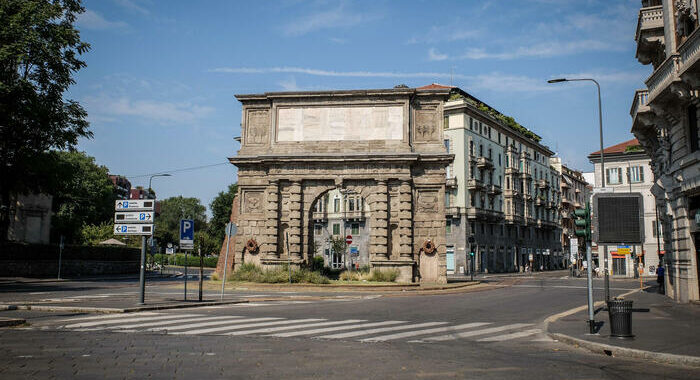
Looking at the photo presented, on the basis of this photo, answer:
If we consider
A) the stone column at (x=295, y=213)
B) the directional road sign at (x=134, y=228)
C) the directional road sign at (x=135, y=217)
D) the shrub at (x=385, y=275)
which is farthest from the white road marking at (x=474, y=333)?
the stone column at (x=295, y=213)

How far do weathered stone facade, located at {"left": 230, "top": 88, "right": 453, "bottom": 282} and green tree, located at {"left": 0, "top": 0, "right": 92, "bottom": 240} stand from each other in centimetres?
1105

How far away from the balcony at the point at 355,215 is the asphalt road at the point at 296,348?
167ft

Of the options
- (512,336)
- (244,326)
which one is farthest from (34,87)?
(512,336)

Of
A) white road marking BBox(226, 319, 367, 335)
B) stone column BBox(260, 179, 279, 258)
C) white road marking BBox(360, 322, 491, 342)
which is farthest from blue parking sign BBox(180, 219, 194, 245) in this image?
stone column BBox(260, 179, 279, 258)

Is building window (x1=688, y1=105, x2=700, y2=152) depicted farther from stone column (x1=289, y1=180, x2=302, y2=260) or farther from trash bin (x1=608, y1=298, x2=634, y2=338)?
stone column (x1=289, y1=180, x2=302, y2=260)

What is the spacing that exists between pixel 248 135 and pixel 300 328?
25.2 metres

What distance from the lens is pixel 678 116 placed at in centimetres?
1988

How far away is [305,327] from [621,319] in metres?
7.09

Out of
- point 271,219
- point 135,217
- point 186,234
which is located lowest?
point 186,234

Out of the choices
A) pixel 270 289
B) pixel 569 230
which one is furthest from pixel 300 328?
pixel 569 230

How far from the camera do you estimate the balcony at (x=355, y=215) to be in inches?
2656

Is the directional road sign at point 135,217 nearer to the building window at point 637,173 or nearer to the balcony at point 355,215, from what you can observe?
the balcony at point 355,215

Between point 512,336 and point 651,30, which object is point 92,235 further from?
point 512,336

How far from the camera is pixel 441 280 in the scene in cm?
3288
